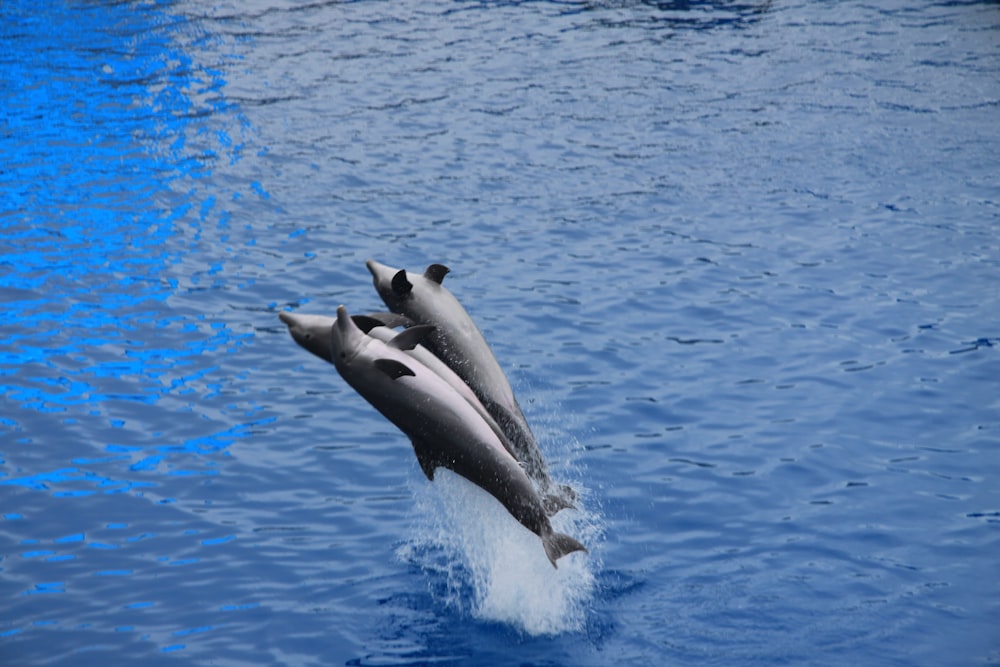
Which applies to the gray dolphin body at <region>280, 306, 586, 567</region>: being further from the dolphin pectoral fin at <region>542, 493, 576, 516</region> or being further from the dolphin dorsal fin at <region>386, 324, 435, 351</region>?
the dolphin pectoral fin at <region>542, 493, 576, 516</region>

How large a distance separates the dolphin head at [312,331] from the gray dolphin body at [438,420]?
0.54 feet

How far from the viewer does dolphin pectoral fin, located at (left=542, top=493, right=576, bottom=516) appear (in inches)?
296

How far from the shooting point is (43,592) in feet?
27.1

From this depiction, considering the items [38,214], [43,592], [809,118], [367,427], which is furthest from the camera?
[809,118]

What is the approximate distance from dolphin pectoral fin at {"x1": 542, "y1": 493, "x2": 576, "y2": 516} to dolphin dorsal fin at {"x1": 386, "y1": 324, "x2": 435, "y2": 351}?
136cm

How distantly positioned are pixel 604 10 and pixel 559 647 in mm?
19960

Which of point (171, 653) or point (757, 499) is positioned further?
point (757, 499)

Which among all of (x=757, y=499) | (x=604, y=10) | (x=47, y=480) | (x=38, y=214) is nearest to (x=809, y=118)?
(x=604, y=10)

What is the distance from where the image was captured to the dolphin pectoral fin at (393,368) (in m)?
6.94

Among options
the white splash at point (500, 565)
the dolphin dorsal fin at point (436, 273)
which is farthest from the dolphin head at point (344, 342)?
the white splash at point (500, 565)

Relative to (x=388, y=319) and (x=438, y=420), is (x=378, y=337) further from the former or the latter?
(x=438, y=420)

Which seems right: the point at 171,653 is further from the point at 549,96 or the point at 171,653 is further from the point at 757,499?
the point at 549,96

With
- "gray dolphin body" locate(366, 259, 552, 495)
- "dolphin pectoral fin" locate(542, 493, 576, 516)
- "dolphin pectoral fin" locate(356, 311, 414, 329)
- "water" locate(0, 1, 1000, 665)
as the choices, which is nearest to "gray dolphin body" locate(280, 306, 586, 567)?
"dolphin pectoral fin" locate(356, 311, 414, 329)

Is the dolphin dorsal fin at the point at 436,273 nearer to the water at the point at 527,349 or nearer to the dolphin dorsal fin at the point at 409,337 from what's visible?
the dolphin dorsal fin at the point at 409,337
